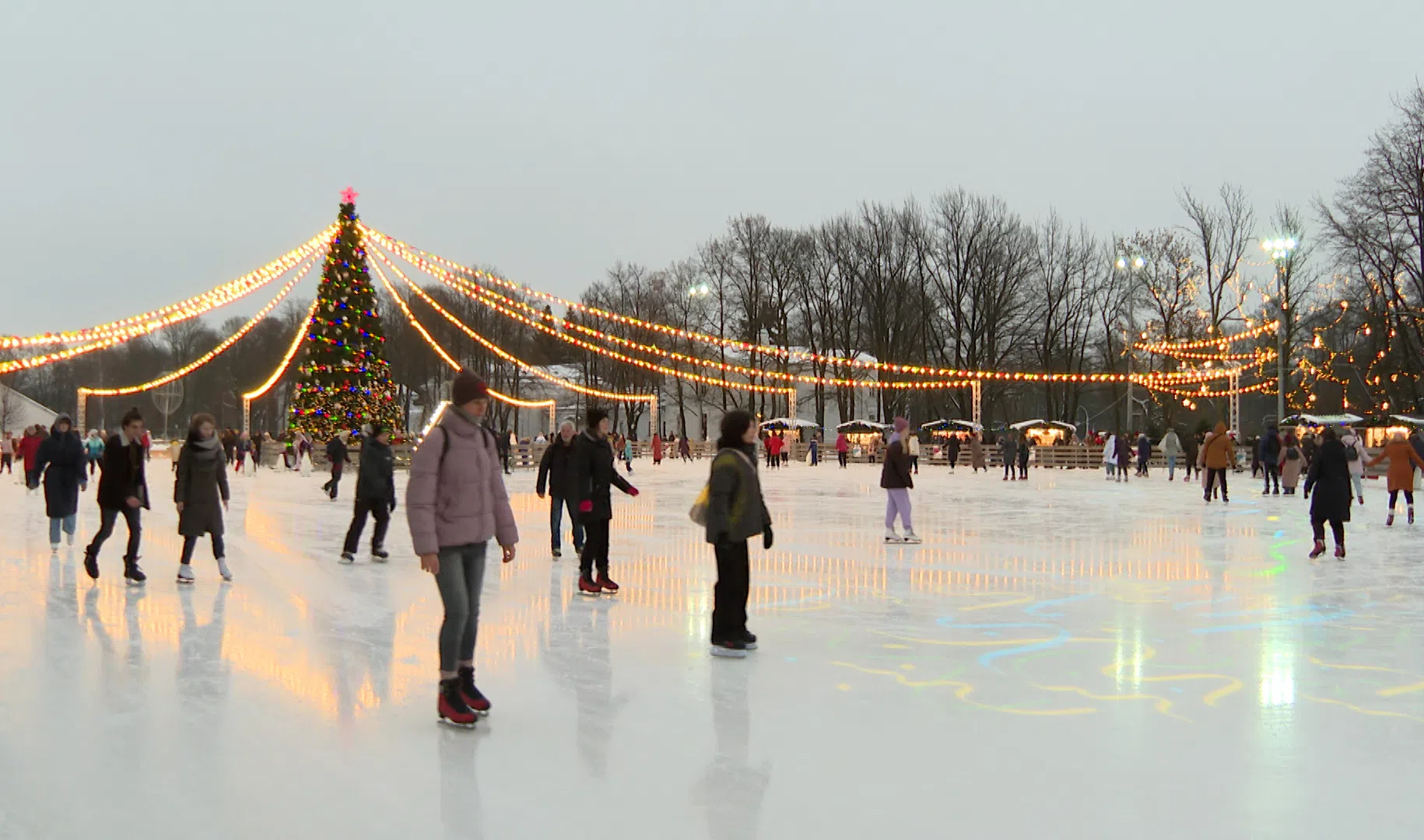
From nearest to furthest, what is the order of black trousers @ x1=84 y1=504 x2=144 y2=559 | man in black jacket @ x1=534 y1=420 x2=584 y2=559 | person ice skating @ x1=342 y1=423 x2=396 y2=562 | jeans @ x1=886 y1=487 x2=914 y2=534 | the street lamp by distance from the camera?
black trousers @ x1=84 y1=504 x2=144 y2=559
man in black jacket @ x1=534 y1=420 x2=584 y2=559
person ice skating @ x1=342 y1=423 x2=396 y2=562
jeans @ x1=886 y1=487 x2=914 y2=534
the street lamp

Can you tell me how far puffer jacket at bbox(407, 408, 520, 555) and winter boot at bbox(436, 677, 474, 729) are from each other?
524 millimetres

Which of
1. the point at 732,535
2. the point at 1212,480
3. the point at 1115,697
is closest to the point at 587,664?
the point at 732,535

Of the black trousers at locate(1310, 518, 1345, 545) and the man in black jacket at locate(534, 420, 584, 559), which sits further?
the black trousers at locate(1310, 518, 1345, 545)

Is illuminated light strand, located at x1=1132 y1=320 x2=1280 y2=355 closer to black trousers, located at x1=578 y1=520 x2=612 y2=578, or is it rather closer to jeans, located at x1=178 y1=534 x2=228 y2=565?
black trousers, located at x1=578 y1=520 x2=612 y2=578

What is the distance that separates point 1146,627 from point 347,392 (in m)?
26.1

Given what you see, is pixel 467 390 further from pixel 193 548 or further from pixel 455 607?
pixel 193 548

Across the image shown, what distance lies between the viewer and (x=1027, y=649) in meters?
5.86

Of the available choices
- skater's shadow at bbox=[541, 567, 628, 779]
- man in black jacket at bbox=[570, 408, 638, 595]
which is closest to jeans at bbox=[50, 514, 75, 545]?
skater's shadow at bbox=[541, 567, 628, 779]

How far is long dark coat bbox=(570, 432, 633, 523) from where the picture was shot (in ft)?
25.5

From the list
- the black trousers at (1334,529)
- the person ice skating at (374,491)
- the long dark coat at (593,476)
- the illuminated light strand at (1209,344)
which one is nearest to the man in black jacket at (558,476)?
the long dark coat at (593,476)

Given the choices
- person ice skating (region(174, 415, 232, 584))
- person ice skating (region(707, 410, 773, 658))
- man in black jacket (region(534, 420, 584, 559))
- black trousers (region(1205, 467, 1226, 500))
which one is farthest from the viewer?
black trousers (region(1205, 467, 1226, 500))

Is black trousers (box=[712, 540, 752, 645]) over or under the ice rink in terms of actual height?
over

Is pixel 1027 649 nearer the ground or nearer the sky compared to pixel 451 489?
nearer the ground

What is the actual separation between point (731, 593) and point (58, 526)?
7856 mm
